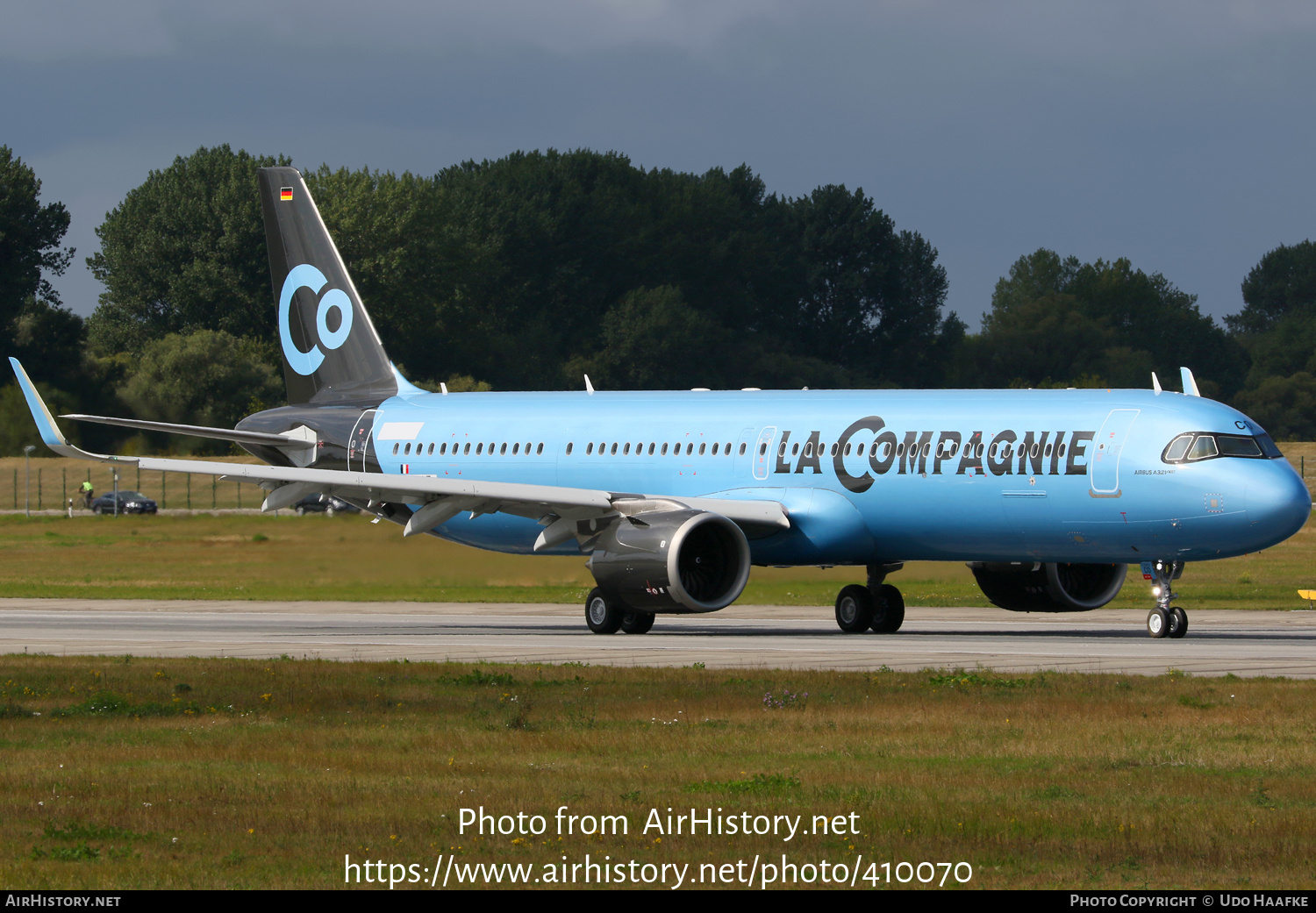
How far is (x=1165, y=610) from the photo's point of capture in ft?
95.5

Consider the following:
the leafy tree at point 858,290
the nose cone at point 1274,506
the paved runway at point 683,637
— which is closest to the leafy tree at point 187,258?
the leafy tree at point 858,290

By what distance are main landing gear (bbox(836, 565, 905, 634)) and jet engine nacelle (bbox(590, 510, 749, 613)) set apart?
292 centimetres

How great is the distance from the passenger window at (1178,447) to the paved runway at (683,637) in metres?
2.81

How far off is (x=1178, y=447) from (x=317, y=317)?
20.1 m

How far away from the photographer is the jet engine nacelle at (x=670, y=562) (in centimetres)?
2920

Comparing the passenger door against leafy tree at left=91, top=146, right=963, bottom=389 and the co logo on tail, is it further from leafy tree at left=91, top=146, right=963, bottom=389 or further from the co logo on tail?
leafy tree at left=91, top=146, right=963, bottom=389

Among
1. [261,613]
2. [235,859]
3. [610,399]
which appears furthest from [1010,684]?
[261,613]

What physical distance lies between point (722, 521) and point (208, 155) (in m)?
97.6

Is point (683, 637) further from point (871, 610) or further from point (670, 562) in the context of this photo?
point (871, 610)

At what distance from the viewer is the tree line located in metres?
109

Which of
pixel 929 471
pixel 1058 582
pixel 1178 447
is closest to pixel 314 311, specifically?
pixel 929 471

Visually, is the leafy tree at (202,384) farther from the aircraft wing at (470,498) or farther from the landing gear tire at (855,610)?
the landing gear tire at (855,610)

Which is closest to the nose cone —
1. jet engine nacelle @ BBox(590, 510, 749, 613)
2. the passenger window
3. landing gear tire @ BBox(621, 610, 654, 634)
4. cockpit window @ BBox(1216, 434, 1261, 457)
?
cockpit window @ BBox(1216, 434, 1261, 457)
